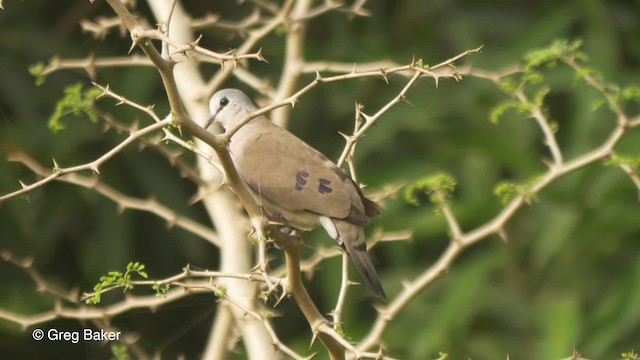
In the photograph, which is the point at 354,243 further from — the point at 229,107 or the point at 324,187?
the point at 229,107

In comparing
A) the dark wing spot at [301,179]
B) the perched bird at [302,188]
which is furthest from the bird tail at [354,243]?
the dark wing spot at [301,179]

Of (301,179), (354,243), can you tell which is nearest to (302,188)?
(301,179)

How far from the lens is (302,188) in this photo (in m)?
→ 2.79

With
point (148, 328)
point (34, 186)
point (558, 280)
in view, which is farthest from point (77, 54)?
point (34, 186)

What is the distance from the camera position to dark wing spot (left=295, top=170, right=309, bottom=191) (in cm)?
280

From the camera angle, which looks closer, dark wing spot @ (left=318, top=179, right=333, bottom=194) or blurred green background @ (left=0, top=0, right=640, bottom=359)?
dark wing spot @ (left=318, top=179, right=333, bottom=194)

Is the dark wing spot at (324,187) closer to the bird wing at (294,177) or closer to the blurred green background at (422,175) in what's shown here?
the bird wing at (294,177)

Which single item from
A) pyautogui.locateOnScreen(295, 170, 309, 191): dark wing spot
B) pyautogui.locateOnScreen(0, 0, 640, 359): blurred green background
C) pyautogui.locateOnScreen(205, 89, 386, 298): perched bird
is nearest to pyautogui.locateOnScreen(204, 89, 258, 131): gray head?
pyautogui.locateOnScreen(205, 89, 386, 298): perched bird

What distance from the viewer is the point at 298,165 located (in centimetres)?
284

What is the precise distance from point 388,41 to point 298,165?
9.71 ft

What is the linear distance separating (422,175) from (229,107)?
5.67ft

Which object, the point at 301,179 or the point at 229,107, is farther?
the point at 229,107

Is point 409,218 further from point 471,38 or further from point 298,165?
point 298,165

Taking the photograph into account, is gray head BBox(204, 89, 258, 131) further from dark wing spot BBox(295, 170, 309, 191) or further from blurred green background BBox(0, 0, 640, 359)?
blurred green background BBox(0, 0, 640, 359)
